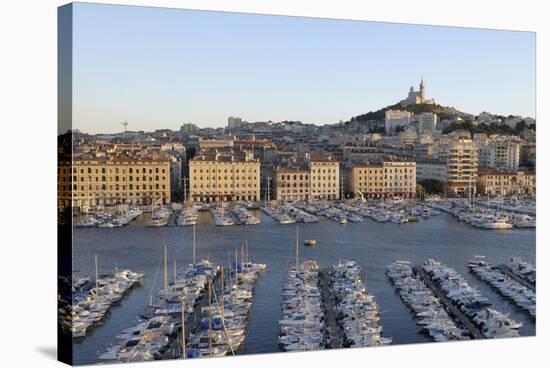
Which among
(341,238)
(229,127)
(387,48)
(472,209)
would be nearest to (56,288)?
(229,127)

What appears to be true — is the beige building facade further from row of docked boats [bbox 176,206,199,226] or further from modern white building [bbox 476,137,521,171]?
modern white building [bbox 476,137,521,171]

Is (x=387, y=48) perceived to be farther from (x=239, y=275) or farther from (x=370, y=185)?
(x=239, y=275)

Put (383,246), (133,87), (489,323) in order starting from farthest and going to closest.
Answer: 1. (383,246)
2. (489,323)
3. (133,87)

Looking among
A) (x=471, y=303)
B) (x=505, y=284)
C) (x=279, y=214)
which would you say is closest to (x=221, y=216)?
(x=279, y=214)

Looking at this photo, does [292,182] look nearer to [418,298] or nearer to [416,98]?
[416,98]

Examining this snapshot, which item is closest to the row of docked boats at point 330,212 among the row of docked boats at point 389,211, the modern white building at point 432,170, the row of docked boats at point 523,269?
the row of docked boats at point 389,211

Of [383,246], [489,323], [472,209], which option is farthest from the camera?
[472,209]
